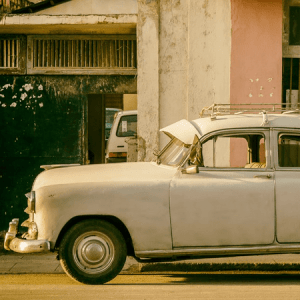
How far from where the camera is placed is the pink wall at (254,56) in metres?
10.6

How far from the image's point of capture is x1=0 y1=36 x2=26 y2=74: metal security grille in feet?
36.8

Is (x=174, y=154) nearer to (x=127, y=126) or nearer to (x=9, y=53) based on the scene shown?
(x=9, y=53)

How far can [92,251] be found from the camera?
688cm

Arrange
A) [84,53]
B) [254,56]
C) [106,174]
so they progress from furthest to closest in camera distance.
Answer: [84,53] → [254,56] → [106,174]

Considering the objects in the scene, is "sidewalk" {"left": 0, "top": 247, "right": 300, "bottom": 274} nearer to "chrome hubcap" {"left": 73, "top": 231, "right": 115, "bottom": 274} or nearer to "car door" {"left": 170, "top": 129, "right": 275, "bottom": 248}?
"chrome hubcap" {"left": 73, "top": 231, "right": 115, "bottom": 274}

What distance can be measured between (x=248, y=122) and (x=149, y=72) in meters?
3.75

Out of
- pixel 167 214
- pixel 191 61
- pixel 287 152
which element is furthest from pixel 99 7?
pixel 167 214

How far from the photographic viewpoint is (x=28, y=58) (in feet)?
36.8

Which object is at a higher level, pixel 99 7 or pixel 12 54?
pixel 99 7

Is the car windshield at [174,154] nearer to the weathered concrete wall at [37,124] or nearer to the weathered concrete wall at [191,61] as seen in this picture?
the weathered concrete wall at [191,61]

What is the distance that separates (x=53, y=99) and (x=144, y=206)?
4.92m

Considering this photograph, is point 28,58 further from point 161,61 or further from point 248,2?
point 248,2

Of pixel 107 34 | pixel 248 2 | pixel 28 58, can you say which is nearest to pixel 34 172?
pixel 28 58

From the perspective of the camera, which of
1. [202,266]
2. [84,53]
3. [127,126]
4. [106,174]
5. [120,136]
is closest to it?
[106,174]
